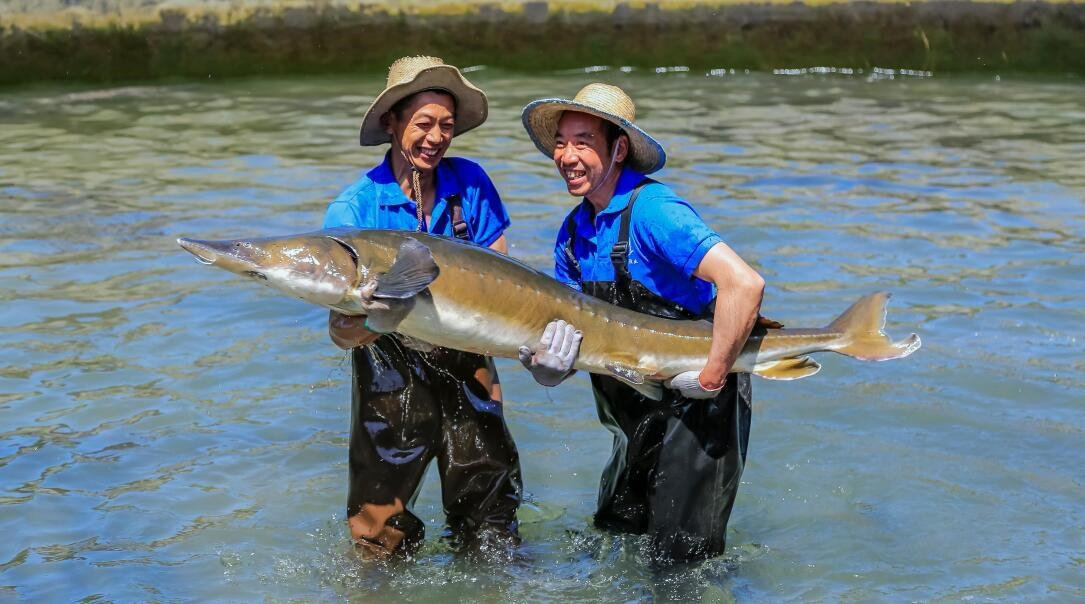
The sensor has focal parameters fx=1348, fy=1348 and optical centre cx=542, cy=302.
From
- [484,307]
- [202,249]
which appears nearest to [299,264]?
[202,249]

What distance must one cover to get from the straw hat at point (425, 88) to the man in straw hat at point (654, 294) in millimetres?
258

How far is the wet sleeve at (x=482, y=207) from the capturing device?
5273 mm

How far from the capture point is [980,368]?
782cm

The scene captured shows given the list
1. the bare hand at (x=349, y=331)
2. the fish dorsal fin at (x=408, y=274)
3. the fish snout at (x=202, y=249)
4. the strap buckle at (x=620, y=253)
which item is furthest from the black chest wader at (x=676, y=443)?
the fish snout at (x=202, y=249)

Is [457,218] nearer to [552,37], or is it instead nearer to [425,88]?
[425,88]

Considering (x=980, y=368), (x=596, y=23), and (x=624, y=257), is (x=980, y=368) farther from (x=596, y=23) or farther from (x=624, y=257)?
(x=596, y=23)

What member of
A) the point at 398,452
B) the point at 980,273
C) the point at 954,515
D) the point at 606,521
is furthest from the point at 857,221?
the point at 398,452

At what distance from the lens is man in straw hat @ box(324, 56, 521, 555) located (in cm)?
511

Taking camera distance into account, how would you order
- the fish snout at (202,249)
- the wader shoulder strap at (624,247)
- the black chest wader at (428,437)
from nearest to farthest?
1. the fish snout at (202,249)
2. the wader shoulder strap at (624,247)
3. the black chest wader at (428,437)

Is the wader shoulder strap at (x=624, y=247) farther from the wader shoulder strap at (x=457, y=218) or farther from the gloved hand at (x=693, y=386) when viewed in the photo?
the wader shoulder strap at (x=457, y=218)

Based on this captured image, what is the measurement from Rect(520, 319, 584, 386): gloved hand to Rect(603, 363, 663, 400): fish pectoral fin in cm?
18

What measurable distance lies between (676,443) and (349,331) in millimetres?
1285

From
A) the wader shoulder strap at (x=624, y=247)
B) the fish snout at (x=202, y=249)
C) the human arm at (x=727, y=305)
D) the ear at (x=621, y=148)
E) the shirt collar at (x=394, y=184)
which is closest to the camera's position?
the fish snout at (x=202, y=249)

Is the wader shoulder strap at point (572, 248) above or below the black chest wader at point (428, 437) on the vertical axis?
above
